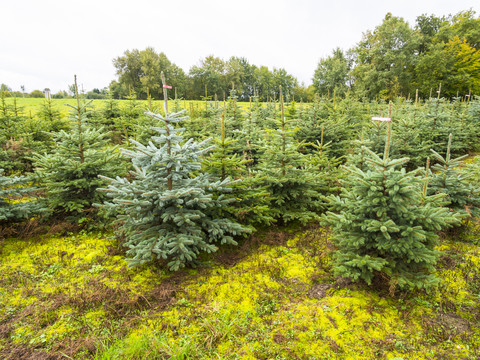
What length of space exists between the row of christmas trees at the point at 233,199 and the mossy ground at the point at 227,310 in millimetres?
435

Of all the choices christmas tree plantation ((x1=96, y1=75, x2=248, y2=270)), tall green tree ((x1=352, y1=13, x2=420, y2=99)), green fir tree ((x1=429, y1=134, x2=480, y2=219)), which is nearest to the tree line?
tall green tree ((x1=352, y1=13, x2=420, y2=99))

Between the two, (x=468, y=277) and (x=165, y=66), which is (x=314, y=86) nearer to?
Result: (x=165, y=66)

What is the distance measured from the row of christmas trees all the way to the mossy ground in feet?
1.43

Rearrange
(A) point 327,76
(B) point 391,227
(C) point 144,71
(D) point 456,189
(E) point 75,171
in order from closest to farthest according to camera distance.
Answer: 1. (B) point 391,227
2. (D) point 456,189
3. (E) point 75,171
4. (C) point 144,71
5. (A) point 327,76

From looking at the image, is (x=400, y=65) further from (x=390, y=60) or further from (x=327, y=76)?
(x=327, y=76)

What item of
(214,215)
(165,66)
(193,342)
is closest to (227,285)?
(193,342)

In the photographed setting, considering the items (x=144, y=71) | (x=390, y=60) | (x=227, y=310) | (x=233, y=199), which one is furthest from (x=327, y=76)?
(x=227, y=310)

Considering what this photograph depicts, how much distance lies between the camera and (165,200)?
155 inches

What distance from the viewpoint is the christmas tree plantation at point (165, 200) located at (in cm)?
380

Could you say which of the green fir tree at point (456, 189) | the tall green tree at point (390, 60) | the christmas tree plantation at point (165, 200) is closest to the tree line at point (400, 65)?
the tall green tree at point (390, 60)

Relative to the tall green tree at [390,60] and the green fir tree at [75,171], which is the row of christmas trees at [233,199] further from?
the tall green tree at [390,60]

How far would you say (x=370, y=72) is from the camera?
108ft

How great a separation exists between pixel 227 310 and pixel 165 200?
196 cm

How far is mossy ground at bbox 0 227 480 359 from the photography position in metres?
2.87
